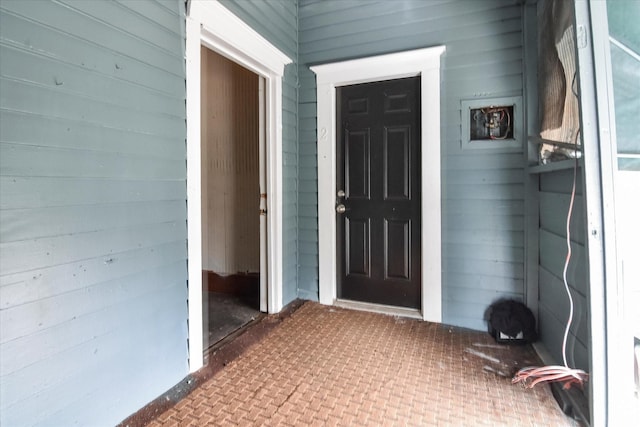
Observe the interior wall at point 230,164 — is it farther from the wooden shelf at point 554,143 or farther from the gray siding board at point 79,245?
the wooden shelf at point 554,143

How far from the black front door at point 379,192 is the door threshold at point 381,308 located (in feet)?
0.13

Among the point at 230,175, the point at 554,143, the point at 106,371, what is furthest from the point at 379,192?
the point at 106,371

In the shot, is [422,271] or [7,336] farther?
[422,271]

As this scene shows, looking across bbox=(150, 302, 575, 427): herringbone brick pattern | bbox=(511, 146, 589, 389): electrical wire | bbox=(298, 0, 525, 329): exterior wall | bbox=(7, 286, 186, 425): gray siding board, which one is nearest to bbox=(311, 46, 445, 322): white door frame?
bbox=(298, 0, 525, 329): exterior wall

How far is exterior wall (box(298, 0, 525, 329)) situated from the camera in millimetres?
2395

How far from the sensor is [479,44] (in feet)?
8.02

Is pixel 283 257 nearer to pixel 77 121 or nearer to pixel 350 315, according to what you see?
pixel 350 315

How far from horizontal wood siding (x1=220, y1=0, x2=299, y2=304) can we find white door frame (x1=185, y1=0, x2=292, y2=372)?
10 cm

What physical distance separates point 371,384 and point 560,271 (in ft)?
4.24

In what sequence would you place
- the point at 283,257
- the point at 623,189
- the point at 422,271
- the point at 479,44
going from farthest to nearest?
the point at 283,257 < the point at 422,271 < the point at 479,44 < the point at 623,189

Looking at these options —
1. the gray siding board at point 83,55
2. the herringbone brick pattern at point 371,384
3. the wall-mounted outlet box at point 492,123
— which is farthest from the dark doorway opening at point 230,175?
the wall-mounted outlet box at point 492,123

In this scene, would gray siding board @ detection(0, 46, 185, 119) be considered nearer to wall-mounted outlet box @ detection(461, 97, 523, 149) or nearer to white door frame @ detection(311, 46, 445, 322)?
white door frame @ detection(311, 46, 445, 322)

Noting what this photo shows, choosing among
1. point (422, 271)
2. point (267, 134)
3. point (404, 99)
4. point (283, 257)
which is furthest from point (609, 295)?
point (267, 134)

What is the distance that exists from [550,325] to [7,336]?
8.89 ft
